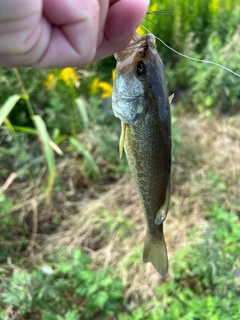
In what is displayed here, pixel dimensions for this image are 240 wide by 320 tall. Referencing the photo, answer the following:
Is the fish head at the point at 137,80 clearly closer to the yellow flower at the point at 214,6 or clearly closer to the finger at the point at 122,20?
the finger at the point at 122,20

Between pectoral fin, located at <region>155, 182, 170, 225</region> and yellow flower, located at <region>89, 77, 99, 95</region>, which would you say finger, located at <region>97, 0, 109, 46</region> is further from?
yellow flower, located at <region>89, 77, 99, 95</region>

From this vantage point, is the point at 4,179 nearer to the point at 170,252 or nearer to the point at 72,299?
the point at 72,299

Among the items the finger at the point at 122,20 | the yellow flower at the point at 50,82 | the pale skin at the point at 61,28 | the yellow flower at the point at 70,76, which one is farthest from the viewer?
the yellow flower at the point at 50,82

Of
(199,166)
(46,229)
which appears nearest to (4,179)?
(46,229)

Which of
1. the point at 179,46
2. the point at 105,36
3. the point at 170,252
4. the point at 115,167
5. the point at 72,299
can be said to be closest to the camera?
the point at 105,36

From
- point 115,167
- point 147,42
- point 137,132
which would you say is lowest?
point 115,167

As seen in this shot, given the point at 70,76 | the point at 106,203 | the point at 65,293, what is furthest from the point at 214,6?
the point at 65,293

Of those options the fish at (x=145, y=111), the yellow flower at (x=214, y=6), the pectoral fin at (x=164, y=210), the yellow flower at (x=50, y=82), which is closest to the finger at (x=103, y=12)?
the fish at (x=145, y=111)
